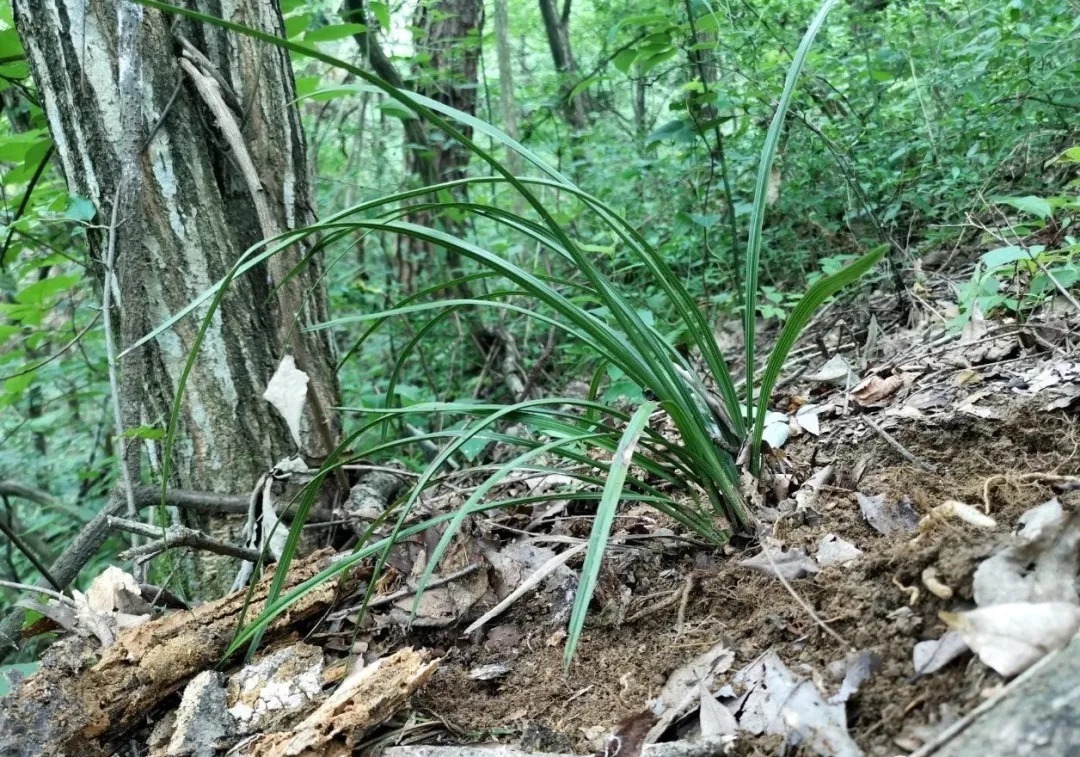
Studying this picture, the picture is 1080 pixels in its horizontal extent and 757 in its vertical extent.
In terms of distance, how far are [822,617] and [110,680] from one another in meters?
1.11

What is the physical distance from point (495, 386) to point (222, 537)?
1966 mm

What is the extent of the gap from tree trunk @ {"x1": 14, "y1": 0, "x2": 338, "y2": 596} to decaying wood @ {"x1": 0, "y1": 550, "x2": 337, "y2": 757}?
608 millimetres

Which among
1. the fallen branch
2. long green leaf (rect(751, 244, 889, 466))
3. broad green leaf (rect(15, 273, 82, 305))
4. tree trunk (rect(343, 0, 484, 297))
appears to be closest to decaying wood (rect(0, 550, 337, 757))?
the fallen branch

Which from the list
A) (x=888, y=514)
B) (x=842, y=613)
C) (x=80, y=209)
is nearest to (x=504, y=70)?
(x=80, y=209)

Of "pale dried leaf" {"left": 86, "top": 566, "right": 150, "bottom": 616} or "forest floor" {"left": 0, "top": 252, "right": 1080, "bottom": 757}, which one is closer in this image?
"forest floor" {"left": 0, "top": 252, "right": 1080, "bottom": 757}

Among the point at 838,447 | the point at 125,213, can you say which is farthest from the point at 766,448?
the point at 125,213

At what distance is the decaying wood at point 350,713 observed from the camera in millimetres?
Answer: 1038

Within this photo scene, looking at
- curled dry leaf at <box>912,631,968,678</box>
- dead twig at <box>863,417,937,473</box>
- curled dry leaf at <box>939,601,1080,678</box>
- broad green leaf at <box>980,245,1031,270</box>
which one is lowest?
dead twig at <box>863,417,937,473</box>

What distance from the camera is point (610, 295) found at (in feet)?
4.06

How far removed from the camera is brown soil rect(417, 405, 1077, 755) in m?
0.86

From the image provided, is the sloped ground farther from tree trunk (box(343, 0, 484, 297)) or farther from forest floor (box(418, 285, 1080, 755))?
tree trunk (box(343, 0, 484, 297))

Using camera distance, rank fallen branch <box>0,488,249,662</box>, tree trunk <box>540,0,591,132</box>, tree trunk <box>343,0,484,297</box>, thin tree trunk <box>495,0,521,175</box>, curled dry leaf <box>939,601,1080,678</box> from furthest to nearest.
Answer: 1. tree trunk <box>540,0,591,132</box>
2. tree trunk <box>343,0,484,297</box>
3. thin tree trunk <box>495,0,521,175</box>
4. fallen branch <box>0,488,249,662</box>
5. curled dry leaf <box>939,601,1080,678</box>

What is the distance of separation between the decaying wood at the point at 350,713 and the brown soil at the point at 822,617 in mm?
81

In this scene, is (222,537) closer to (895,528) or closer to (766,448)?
(766,448)
